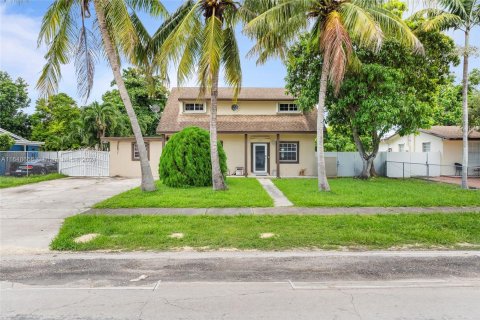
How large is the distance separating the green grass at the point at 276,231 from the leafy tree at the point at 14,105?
38.4m

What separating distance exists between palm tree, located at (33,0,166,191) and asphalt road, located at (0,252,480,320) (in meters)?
8.57

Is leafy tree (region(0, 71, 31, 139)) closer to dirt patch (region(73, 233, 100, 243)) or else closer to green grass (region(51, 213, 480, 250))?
green grass (region(51, 213, 480, 250))

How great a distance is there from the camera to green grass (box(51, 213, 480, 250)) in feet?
23.7

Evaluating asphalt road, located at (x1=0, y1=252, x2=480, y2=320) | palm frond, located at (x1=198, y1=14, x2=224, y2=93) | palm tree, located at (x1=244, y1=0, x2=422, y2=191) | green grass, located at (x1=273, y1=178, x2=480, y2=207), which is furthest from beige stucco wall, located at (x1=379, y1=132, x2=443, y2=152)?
asphalt road, located at (x1=0, y1=252, x2=480, y2=320)

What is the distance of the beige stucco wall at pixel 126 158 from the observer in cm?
2428

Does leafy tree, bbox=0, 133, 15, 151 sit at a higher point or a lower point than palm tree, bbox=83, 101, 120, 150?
lower

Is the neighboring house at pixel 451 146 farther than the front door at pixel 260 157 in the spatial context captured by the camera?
Yes

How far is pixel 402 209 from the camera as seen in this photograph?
35.2ft

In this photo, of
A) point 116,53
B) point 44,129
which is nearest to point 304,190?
point 116,53

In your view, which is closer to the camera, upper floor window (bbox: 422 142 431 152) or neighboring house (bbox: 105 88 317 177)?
neighboring house (bbox: 105 88 317 177)

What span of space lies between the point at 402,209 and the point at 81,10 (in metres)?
14.5

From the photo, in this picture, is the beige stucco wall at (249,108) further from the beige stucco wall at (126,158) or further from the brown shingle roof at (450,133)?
the brown shingle roof at (450,133)

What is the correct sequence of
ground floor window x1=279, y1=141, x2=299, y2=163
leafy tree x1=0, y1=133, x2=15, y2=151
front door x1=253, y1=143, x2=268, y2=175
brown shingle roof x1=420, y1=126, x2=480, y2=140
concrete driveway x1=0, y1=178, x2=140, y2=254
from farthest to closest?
leafy tree x1=0, y1=133, x2=15, y2=151 < brown shingle roof x1=420, y1=126, x2=480, y2=140 < front door x1=253, y1=143, x2=268, y2=175 < ground floor window x1=279, y1=141, x2=299, y2=163 < concrete driveway x1=0, y1=178, x2=140, y2=254

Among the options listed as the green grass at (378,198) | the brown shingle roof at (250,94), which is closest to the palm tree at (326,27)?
the green grass at (378,198)
